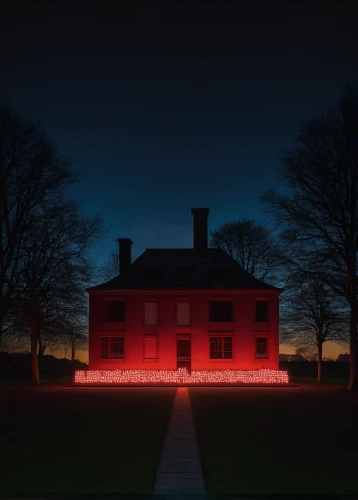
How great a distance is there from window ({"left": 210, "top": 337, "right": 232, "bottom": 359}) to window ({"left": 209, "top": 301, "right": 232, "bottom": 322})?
134 cm

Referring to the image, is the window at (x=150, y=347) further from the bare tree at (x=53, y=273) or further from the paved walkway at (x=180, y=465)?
the paved walkway at (x=180, y=465)

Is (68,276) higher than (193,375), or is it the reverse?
(68,276)

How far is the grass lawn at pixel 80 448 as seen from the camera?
362 inches

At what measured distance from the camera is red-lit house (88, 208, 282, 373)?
43344mm

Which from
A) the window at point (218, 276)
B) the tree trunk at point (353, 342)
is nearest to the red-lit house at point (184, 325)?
the window at point (218, 276)

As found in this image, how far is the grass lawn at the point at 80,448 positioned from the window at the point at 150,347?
840 inches

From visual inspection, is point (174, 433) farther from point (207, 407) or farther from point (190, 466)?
point (207, 407)

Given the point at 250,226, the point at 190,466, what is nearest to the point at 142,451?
the point at 190,466

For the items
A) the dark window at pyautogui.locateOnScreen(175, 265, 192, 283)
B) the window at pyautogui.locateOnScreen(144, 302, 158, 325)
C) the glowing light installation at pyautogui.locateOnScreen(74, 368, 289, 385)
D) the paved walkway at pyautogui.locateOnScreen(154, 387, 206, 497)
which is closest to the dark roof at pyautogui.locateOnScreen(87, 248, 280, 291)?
the dark window at pyautogui.locateOnScreen(175, 265, 192, 283)

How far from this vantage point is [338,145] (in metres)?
31.6

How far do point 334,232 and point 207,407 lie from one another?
13580 millimetres

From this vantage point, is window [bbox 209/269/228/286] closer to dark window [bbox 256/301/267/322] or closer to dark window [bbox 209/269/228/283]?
dark window [bbox 209/269/228/283]

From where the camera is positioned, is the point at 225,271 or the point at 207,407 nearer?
the point at 207,407

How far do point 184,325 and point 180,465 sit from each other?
33463 mm
